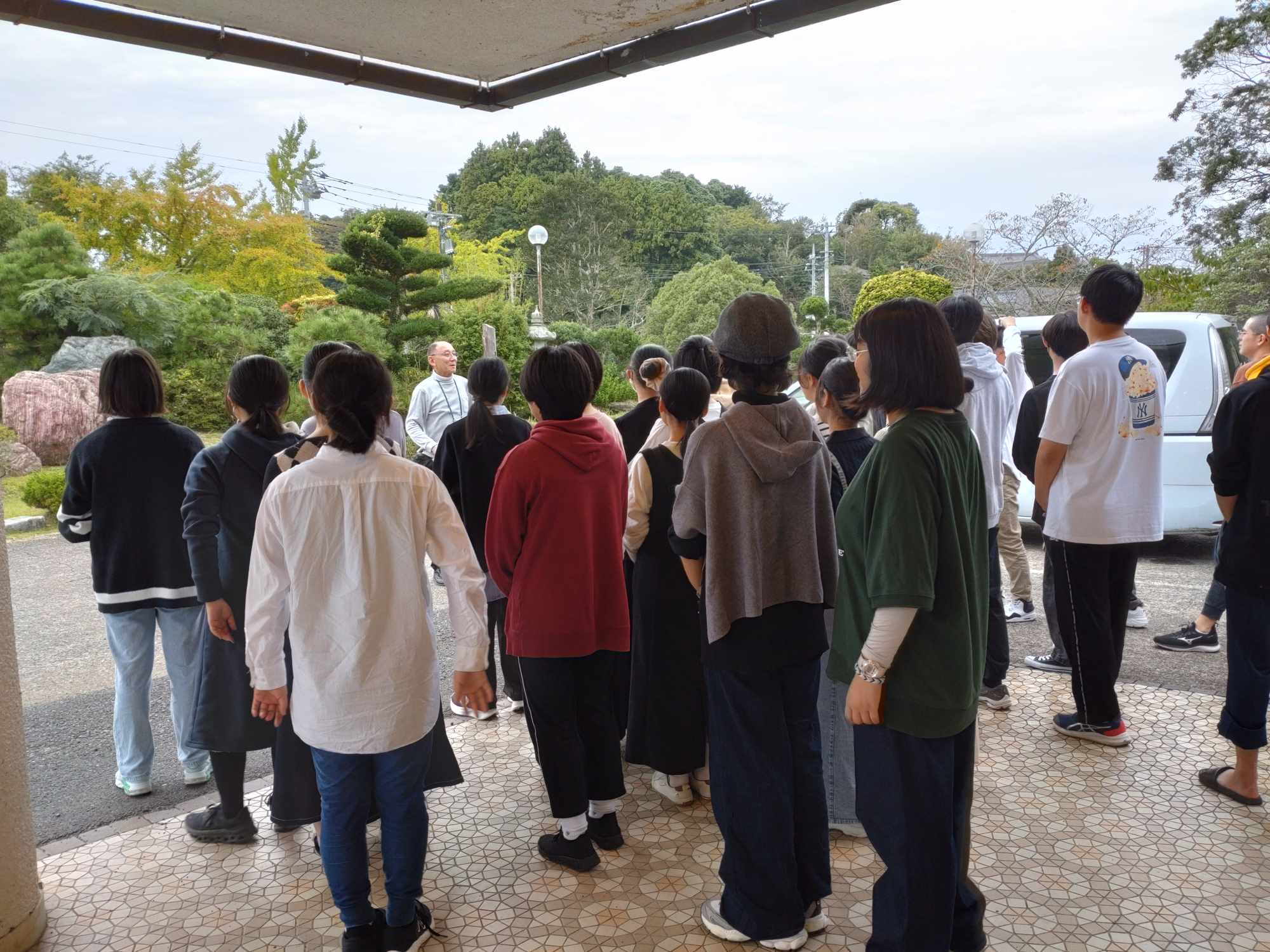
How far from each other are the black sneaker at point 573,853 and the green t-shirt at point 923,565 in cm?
120

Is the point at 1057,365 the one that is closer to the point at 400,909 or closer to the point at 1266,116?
the point at 400,909

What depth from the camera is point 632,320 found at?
2891 centimetres

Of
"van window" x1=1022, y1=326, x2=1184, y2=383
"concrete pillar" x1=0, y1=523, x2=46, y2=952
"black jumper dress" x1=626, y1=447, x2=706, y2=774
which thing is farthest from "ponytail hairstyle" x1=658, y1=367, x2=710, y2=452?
"van window" x1=1022, y1=326, x2=1184, y2=383

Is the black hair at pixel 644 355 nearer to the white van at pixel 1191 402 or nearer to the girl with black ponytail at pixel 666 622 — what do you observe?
the girl with black ponytail at pixel 666 622

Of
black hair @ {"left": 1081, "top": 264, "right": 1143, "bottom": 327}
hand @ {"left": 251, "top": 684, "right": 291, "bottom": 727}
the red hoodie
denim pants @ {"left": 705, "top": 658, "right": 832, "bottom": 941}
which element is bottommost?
denim pants @ {"left": 705, "top": 658, "right": 832, "bottom": 941}

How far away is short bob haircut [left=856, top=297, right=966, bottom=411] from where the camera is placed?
1.98 metres

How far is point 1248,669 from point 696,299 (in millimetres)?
22007

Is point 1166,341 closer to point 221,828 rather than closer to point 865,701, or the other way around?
point 865,701

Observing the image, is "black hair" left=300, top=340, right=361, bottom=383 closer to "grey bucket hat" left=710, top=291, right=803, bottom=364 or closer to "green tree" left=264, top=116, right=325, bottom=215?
"grey bucket hat" left=710, top=291, right=803, bottom=364

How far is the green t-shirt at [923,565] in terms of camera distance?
6.26ft

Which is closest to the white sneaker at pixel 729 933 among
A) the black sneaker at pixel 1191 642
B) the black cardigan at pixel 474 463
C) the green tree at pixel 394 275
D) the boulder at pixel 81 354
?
the black cardigan at pixel 474 463

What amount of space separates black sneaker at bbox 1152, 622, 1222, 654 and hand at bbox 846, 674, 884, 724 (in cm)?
372

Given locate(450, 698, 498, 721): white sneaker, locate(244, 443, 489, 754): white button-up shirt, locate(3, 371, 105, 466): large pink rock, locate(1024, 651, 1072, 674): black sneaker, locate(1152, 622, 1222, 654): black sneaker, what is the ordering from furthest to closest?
locate(3, 371, 105, 466): large pink rock, locate(1152, 622, 1222, 654): black sneaker, locate(1024, 651, 1072, 674): black sneaker, locate(450, 698, 498, 721): white sneaker, locate(244, 443, 489, 754): white button-up shirt

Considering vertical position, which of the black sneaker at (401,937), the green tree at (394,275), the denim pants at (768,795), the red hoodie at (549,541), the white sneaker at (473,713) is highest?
the green tree at (394,275)
